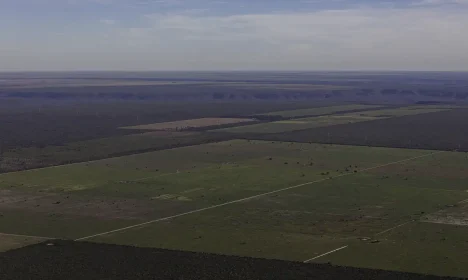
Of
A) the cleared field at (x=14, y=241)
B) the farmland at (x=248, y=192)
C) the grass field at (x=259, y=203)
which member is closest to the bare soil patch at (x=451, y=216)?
the farmland at (x=248, y=192)

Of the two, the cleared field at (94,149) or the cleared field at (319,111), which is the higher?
the cleared field at (94,149)

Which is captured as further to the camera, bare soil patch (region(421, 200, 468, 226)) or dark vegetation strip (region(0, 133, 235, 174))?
dark vegetation strip (region(0, 133, 235, 174))

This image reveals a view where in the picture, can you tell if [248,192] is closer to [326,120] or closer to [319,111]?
[326,120]

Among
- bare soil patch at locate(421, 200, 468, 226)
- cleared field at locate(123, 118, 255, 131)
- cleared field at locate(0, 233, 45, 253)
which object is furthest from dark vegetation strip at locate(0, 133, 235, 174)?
bare soil patch at locate(421, 200, 468, 226)

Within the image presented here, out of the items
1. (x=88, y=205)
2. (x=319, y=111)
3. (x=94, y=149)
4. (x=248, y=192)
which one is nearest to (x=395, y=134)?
(x=94, y=149)

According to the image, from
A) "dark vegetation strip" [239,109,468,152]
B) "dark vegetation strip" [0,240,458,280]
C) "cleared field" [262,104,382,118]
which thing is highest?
"dark vegetation strip" [0,240,458,280]

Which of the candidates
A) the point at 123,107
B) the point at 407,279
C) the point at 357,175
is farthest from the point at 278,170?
the point at 123,107

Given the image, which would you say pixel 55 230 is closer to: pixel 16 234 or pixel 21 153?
pixel 16 234

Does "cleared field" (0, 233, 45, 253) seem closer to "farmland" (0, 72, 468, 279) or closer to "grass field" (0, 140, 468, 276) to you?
"farmland" (0, 72, 468, 279)

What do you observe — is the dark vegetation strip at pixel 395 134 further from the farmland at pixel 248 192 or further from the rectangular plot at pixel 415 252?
A: the rectangular plot at pixel 415 252
